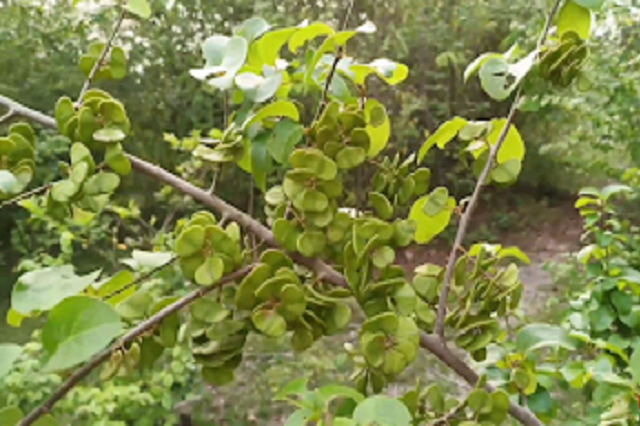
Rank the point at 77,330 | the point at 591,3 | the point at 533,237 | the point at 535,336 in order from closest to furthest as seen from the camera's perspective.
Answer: the point at 77,330, the point at 591,3, the point at 535,336, the point at 533,237

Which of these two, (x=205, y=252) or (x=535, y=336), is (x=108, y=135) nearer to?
(x=205, y=252)

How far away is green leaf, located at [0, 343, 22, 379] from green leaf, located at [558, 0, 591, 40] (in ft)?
1.37

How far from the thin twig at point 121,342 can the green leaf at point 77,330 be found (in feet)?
0.13

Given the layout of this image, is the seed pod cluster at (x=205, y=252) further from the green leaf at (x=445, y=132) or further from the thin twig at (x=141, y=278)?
the green leaf at (x=445, y=132)

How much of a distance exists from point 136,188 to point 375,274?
254cm

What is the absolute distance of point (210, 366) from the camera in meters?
0.41

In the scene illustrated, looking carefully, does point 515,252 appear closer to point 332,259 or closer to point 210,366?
point 332,259

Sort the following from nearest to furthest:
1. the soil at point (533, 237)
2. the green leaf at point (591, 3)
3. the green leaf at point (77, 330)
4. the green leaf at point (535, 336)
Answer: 1. the green leaf at point (77, 330)
2. the green leaf at point (591, 3)
3. the green leaf at point (535, 336)
4. the soil at point (533, 237)

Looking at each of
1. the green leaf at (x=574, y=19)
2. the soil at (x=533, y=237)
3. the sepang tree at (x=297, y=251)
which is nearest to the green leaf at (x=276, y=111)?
the sepang tree at (x=297, y=251)

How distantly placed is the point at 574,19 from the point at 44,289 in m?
0.40

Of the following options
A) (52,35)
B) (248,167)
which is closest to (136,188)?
(52,35)

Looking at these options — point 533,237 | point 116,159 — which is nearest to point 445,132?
point 116,159

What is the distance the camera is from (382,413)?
13.0 inches

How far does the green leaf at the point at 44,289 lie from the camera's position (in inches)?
12.6
